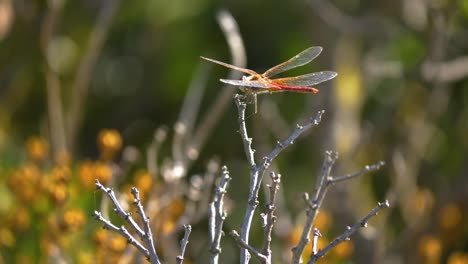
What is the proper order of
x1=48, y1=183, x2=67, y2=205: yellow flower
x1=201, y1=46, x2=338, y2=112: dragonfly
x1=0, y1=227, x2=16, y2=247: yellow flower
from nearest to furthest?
x1=201, y1=46, x2=338, y2=112: dragonfly, x1=48, y1=183, x2=67, y2=205: yellow flower, x1=0, y1=227, x2=16, y2=247: yellow flower

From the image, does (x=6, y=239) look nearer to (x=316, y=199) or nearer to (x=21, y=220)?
(x=21, y=220)

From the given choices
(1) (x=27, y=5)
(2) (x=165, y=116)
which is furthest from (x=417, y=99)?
(1) (x=27, y=5)

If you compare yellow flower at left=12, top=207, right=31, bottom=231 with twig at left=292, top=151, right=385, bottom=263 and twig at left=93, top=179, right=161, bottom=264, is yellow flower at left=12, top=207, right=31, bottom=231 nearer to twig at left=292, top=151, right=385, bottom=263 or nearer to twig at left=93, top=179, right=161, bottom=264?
twig at left=93, top=179, right=161, bottom=264

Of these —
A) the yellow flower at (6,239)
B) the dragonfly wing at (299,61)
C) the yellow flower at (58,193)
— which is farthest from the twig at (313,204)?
the yellow flower at (6,239)

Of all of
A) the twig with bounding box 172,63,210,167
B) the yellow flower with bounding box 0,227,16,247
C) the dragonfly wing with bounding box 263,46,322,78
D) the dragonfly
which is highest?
the twig with bounding box 172,63,210,167

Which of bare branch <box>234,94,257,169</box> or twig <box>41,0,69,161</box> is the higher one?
twig <box>41,0,69,161</box>

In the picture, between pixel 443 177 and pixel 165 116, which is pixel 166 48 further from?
pixel 443 177

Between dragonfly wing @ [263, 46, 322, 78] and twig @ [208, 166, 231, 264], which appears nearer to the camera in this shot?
twig @ [208, 166, 231, 264]

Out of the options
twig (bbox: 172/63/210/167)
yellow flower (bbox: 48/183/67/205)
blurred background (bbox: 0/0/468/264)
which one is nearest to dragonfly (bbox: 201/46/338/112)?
blurred background (bbox: 0/0/468/264)

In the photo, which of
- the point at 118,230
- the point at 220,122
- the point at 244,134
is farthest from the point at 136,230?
the point at 220,122
